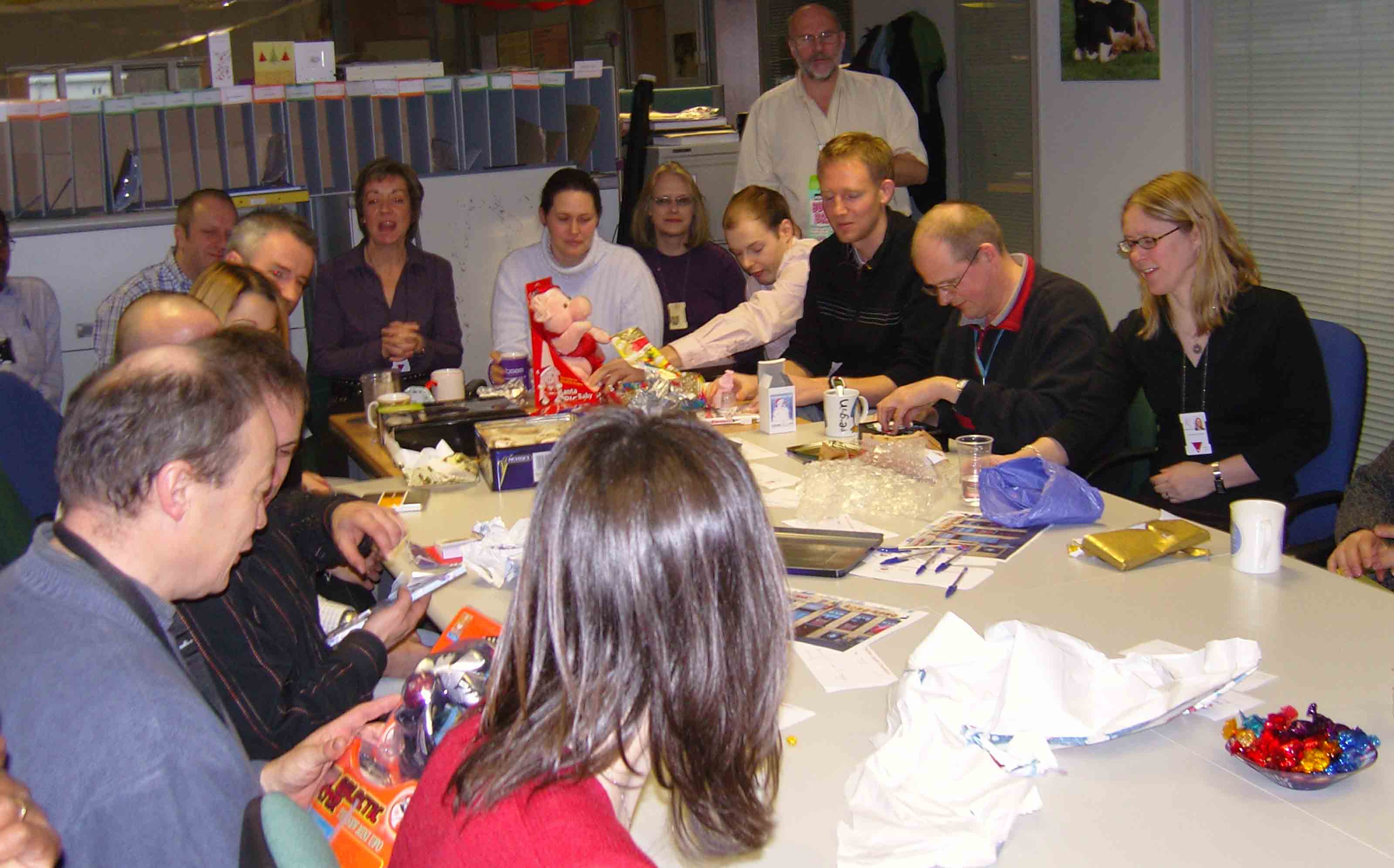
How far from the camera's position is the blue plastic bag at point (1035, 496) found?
2.61 metres

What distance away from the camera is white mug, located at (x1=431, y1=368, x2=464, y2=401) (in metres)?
3.94

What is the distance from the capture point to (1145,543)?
2377 millimetres

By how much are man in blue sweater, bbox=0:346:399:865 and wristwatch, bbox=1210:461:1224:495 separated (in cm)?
213

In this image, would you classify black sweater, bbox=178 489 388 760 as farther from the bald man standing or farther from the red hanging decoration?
the red hanging decoration

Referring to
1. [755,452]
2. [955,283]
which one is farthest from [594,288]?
[955,283]

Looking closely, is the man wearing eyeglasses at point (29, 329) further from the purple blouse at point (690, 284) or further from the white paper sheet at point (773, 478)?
the white paper sheet at point (773, 478)

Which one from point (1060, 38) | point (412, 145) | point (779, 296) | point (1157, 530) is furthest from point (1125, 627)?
point (412, 145)

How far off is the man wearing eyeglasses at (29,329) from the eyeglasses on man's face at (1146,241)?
3.93 meters

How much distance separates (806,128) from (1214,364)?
111 inches

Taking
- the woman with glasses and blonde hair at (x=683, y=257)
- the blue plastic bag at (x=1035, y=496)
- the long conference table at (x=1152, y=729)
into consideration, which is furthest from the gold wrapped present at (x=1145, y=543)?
the woman with glasses and blonde hair at (x=683, y=257)

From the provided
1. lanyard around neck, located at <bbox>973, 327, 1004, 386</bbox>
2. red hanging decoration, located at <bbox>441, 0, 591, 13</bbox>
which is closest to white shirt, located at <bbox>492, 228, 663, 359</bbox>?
lanyard around neck, located at <bbox>973, 327, 1004, 386</bbox>

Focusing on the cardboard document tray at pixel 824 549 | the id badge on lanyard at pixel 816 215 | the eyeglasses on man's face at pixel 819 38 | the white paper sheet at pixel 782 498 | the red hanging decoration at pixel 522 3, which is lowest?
the cardboard document tray at pixel 824 549

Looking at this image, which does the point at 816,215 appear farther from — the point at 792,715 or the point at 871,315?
the point at 792,715

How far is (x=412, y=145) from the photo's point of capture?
5934mm
